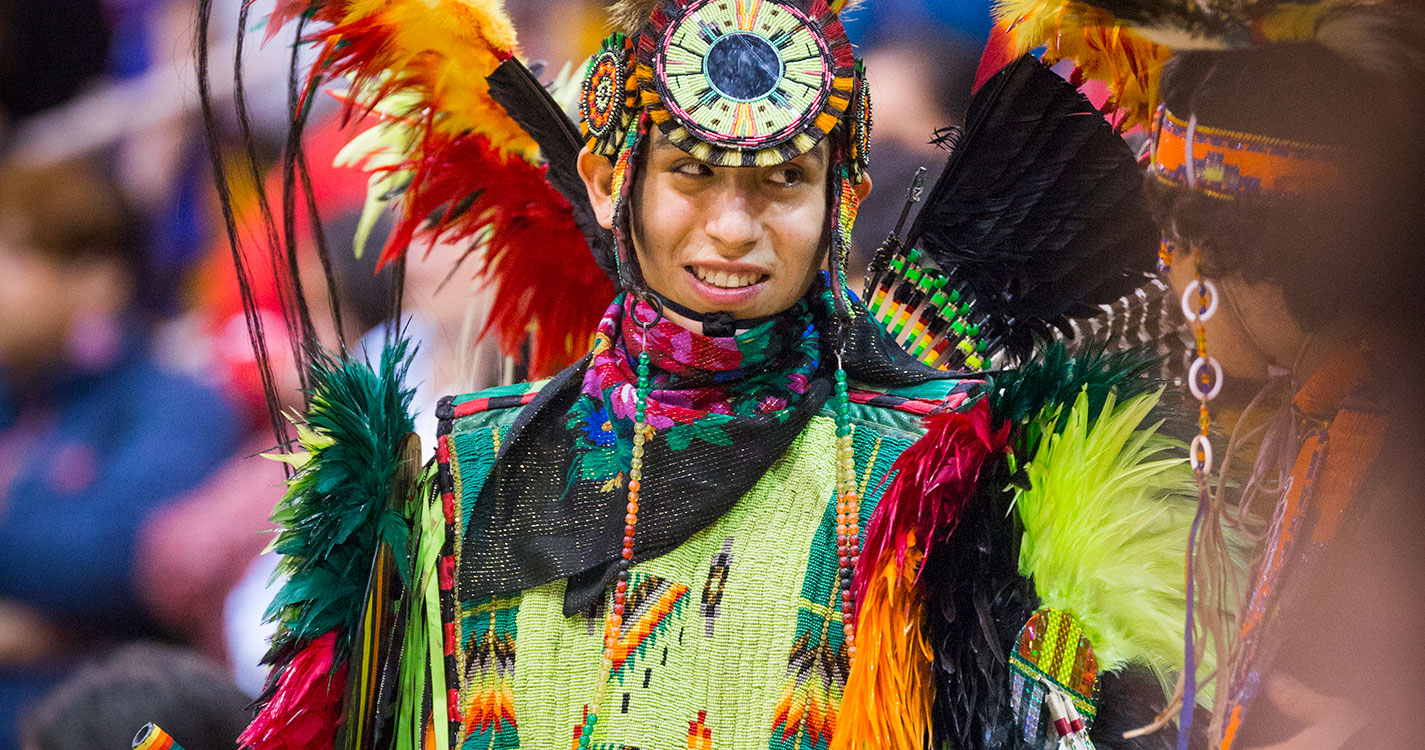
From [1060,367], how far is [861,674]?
0.37 m

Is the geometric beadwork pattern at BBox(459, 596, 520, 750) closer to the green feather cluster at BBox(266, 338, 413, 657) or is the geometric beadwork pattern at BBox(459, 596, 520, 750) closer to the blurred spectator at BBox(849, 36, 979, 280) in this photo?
the green feather cluster at BBox(266, 338, 413, 657)

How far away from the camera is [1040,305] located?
1.52 m

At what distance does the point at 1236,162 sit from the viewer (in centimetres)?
83

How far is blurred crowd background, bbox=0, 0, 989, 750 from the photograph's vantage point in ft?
6.91

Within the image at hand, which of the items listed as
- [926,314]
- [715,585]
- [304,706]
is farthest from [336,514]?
[926,314]

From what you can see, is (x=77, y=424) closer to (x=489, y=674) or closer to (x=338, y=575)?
(x=338, y=575)

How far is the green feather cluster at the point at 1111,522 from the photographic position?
1.01 metres

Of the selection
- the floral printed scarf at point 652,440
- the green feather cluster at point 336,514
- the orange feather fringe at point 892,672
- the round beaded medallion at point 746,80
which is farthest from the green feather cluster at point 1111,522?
the green feather cluster at point 336,514

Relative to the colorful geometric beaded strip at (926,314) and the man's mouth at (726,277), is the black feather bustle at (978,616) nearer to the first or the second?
the man's mouth at (726,277)

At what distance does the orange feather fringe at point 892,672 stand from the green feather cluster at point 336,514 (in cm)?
60

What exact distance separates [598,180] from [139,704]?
135cm

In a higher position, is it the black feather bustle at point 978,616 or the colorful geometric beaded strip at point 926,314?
the colorful geometric beaded strip at point 926,314

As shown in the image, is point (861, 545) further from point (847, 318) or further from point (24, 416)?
point (24, 416)

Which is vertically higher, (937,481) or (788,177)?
(788,177)
